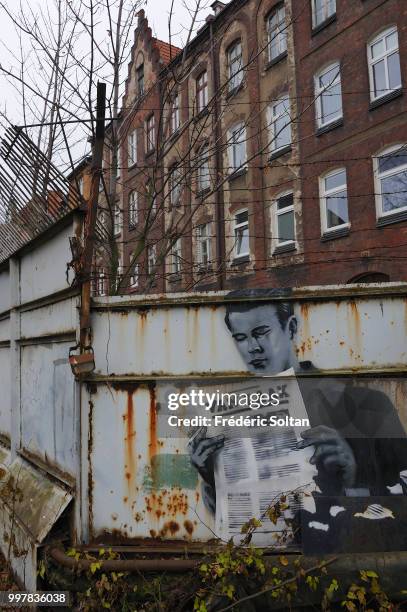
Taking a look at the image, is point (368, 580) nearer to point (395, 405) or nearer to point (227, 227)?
point (395, 405)

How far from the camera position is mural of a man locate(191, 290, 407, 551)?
3314 mm

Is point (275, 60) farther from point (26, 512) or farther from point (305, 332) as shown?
point (26, 512)

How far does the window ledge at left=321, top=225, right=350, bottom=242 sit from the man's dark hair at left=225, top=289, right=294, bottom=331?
1006 centimetres

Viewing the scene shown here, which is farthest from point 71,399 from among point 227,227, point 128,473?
point 227,227

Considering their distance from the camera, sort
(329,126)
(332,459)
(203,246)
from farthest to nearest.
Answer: (203,246) < (329,126) < (332,459)

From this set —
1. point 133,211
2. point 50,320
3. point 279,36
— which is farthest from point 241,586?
point 279,36

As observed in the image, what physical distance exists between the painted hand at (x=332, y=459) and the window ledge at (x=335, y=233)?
33.7ft

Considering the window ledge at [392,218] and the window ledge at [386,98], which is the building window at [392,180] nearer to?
the window ledge at [392,218]

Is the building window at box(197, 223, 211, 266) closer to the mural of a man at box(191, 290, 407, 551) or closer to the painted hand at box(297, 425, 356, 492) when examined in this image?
the mural of a man at box(191, 290, 407, 551)

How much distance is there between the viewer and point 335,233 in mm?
13203

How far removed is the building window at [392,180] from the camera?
1177cm

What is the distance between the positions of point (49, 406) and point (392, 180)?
1068 centimetres

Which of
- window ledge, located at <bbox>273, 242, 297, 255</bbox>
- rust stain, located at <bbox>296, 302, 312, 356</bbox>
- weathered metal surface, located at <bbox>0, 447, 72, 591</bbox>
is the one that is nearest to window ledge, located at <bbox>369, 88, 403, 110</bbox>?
window ledge, located at <bbox>273, 242, 297, 255</bbox>

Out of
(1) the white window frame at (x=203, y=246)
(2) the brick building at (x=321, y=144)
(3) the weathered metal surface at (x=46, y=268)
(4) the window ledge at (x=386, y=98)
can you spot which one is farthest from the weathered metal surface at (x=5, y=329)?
(1) the white window frame at (x=203, y=246)
